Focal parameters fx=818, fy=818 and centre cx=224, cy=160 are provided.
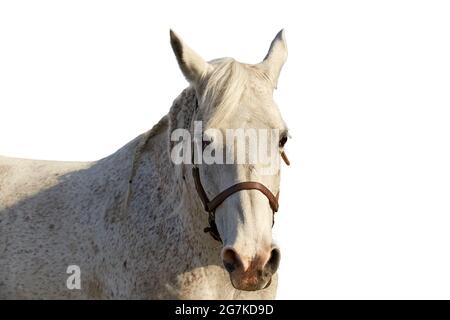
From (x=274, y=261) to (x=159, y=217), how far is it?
1.49 m

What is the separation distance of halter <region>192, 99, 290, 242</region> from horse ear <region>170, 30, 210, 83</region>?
0.79 meters

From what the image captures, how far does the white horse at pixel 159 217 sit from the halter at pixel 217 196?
3 cm

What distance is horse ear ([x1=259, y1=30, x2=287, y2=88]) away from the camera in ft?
24.6

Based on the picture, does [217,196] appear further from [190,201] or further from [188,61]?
[188,61]

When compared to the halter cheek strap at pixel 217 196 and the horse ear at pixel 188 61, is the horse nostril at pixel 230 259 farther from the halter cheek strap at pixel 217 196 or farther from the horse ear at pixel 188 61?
the horse ear at pixel 188 61

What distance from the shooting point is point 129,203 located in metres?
7.84

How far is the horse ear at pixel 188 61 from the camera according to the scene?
7199 mm

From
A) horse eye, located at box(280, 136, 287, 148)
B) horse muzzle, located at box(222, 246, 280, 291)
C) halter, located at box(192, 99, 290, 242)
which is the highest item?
horse eye, located at box(280, 136, 287, 148)

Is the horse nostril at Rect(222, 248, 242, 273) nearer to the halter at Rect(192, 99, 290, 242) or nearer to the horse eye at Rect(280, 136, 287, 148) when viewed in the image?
the halter at Rect(192, 99, 290, 242)

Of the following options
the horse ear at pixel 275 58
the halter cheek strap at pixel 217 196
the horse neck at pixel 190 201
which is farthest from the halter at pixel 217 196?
the horse ear at pixel 275 58

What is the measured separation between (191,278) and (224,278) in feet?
1.04

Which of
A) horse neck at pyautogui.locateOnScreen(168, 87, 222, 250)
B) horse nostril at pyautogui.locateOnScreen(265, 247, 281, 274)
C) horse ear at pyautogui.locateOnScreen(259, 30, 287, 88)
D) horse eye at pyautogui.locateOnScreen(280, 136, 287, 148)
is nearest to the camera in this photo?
horse nostril at pyautogui.locateOnScreen(265, 247, 281, 274)

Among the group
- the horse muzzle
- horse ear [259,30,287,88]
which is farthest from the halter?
horse ear [259,30,287,88]

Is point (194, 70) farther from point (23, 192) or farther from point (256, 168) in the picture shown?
point (23, 192)
